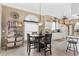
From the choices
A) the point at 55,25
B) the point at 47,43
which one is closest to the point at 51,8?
the point at 55,25

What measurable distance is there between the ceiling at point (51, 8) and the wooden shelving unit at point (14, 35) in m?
0.36

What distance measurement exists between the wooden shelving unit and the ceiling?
359 millimetres

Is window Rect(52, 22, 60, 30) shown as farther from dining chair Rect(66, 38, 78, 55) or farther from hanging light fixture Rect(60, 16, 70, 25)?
dining chair Rect(66, 38, 78, 55)

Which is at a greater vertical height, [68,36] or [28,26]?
[28,26]

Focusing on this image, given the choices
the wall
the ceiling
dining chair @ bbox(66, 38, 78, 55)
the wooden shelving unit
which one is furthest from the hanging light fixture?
the wooden shelving unit

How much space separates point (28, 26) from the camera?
7.75ft

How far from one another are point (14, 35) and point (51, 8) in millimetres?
955

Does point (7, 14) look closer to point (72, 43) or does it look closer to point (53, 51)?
point (53, 51)

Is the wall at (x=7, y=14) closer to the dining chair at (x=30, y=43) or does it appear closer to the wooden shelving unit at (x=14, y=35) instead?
the wooden shelving unit at (x=14, y=35)

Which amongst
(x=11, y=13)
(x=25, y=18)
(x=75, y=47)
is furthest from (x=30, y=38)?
(x=75, y=47)

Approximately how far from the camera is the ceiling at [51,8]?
7.71 feet

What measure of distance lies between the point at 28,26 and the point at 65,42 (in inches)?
33.1

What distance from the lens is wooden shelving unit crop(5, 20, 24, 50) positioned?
234 cm

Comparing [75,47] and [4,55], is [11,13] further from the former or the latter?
[75,47]
